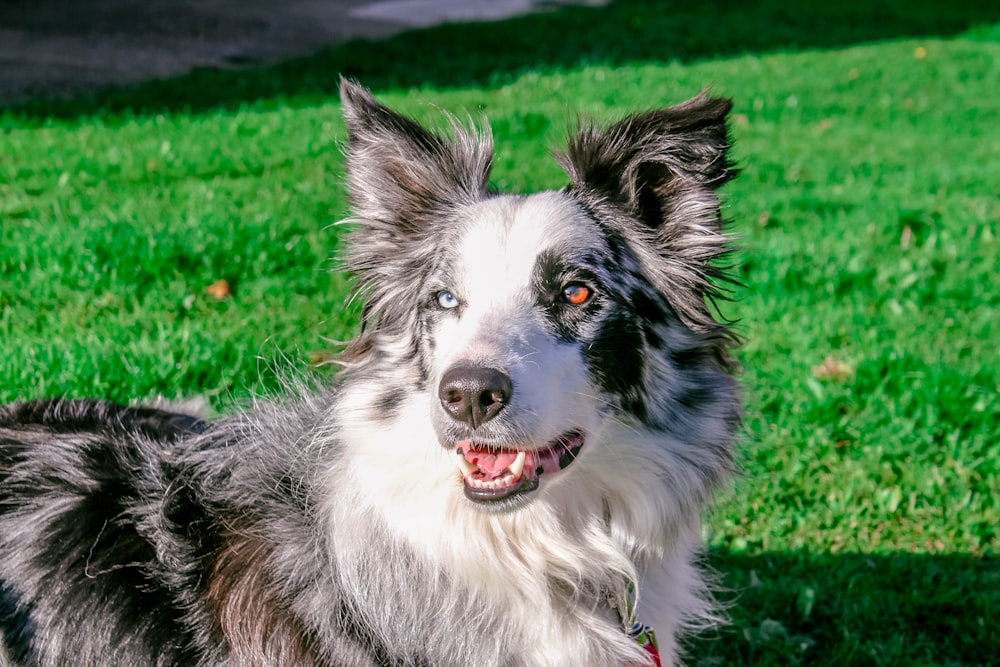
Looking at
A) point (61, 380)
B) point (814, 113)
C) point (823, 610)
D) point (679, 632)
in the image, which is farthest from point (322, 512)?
point (814, 113)

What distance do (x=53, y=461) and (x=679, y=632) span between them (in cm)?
208

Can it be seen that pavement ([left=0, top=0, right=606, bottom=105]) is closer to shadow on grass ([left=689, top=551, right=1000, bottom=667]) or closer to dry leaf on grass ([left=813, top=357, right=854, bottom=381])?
dry leaf on grass ([left=813, top=357, right=854, bottom=381])

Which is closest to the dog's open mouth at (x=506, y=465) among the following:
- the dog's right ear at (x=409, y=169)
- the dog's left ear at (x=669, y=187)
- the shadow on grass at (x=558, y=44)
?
the dog's left ear at (x=669, y=187)

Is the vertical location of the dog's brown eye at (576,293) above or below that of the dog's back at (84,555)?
above

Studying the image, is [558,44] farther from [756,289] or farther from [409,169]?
[409,169]

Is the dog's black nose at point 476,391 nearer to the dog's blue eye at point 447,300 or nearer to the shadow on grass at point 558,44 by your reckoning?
the dog's blue eye at point 447,300

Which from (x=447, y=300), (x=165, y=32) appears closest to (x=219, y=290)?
(x=447, y=300)

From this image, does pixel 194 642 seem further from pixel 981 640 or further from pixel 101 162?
pixel 101 162

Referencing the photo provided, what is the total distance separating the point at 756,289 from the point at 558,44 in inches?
370

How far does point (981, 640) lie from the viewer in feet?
12.5

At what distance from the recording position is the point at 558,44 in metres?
15.0

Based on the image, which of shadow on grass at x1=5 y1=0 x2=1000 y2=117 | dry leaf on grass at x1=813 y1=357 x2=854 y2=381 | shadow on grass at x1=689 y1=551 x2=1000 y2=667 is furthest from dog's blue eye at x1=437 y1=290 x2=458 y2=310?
shadow on grass at x1=5 y1=0 x2=1000 y2=117

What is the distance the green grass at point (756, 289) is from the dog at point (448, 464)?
0.42 metres

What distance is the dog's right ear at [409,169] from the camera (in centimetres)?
319
